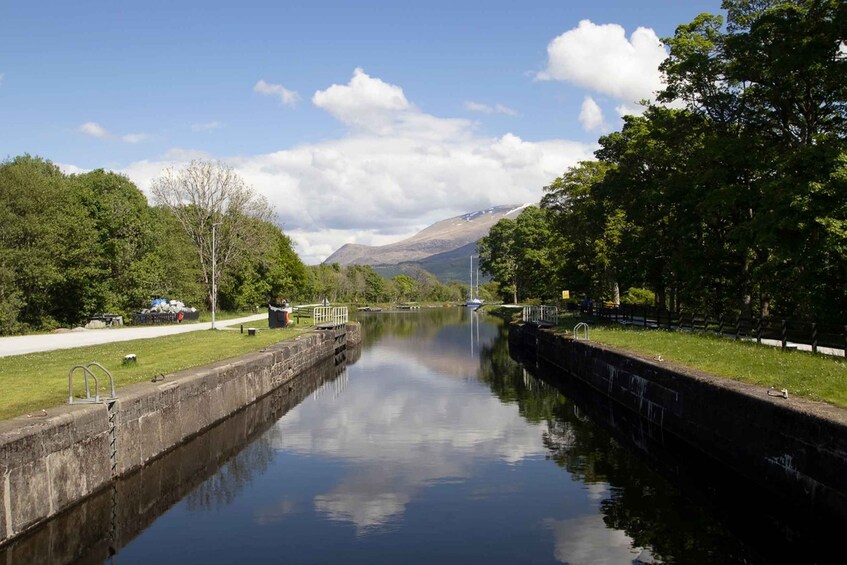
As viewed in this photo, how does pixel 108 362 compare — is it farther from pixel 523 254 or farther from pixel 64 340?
pixel 523 254

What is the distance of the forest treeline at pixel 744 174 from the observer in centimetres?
2281

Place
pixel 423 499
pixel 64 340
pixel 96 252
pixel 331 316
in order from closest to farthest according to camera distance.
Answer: pixel 423 499 → pixel 64 340 → pixel 96 252 → pixel 331 316

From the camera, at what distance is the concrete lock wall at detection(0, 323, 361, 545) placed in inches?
464

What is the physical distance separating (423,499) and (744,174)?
76.9ft

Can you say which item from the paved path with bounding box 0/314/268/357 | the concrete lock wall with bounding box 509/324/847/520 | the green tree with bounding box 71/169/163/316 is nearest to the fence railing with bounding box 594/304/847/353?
the concrete lock wall with bounding box 509/324/847/520

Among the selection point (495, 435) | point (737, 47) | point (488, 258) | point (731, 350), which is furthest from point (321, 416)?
point (488, 258)

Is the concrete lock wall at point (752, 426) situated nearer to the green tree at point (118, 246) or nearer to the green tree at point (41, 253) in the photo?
the green tree at point (41, 253)

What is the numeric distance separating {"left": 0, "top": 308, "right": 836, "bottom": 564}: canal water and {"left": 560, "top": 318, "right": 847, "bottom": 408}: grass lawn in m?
2.59

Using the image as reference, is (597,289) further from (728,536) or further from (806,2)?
(728,536)

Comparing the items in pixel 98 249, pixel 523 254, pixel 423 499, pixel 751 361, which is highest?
pixel 523 254

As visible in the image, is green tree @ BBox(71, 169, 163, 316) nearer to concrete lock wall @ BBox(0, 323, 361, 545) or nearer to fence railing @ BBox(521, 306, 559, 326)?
concrete lock wall @ BBox(0, 323, 361, 545)

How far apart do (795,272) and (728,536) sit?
61.4 ft

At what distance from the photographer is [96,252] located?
160 ft

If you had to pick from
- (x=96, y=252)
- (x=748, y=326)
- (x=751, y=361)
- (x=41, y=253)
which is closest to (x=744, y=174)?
(x=748, y=326)
